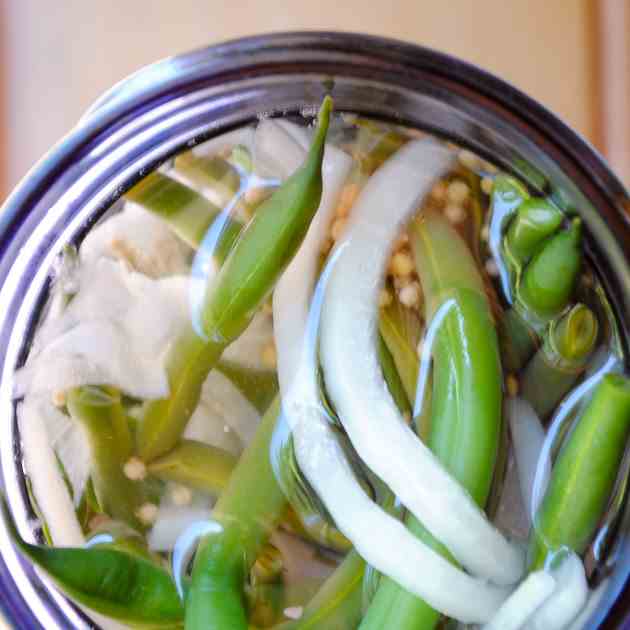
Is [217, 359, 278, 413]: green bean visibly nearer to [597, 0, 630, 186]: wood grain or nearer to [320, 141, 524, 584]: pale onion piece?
[320, 141, 524, 584]: pale onion piece

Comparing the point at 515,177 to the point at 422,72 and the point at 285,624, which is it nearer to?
the point at 422,72

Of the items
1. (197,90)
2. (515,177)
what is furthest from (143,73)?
(515,177)

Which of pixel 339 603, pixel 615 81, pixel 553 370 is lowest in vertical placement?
pixel 339 603

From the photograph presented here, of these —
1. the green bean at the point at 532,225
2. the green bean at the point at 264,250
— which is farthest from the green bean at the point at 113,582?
the green bean at the point at 532,225

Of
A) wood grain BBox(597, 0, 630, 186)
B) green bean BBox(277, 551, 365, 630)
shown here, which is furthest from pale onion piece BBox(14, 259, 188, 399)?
wood grain BBox(597, 0, 630, 186)

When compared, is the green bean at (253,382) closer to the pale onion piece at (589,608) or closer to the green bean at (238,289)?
the green bean at (238,289)

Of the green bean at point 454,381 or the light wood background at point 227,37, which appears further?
the light wood background at point 227,37

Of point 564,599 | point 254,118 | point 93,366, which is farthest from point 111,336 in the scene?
point 564,599

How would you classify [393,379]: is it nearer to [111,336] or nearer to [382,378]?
[382,378]
